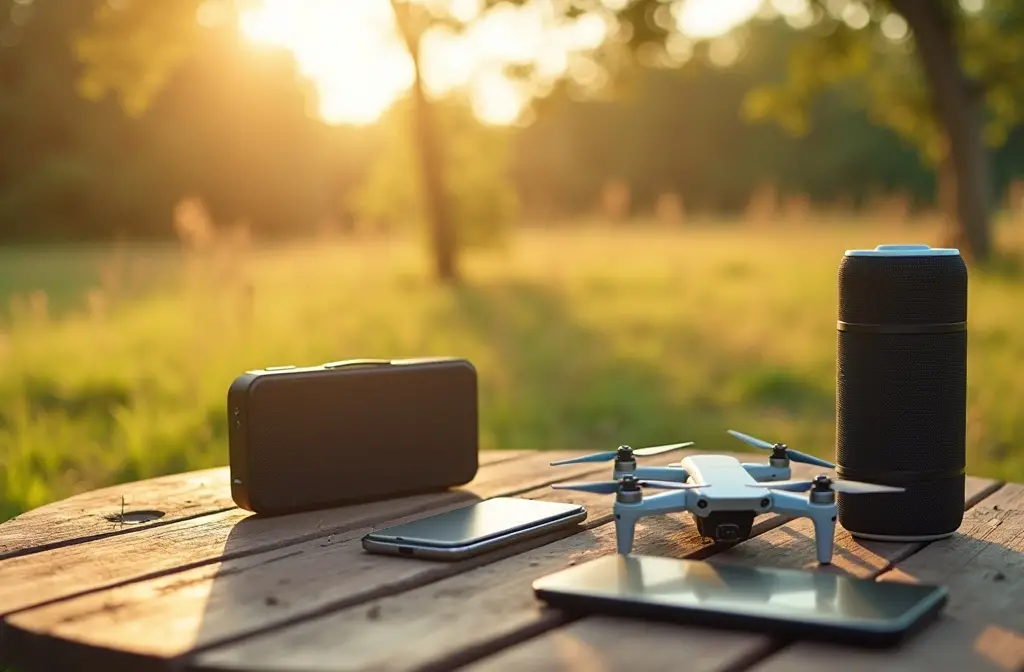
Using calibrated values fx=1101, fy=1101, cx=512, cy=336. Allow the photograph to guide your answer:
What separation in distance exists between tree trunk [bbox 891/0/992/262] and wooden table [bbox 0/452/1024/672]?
30.4 feet

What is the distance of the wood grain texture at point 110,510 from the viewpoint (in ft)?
5.22

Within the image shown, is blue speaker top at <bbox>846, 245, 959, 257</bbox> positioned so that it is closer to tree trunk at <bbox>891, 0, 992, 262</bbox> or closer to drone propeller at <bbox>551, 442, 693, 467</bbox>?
drone propeller at <bbox>551, 442, 693, 467</bbox>

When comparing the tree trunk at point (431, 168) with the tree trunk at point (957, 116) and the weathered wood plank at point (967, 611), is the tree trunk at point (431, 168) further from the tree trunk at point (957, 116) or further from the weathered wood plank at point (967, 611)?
the weathered wood plank at point (967, 611)

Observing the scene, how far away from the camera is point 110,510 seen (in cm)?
178

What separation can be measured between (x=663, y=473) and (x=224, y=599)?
64 cm

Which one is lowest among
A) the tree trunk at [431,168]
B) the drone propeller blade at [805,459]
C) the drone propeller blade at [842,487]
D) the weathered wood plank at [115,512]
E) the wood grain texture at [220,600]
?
the weathered wood plank at [115,512]

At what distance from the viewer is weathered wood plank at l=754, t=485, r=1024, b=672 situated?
100cm

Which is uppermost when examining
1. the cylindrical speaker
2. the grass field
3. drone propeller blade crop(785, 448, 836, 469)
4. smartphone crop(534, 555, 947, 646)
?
the cylindrical speaker

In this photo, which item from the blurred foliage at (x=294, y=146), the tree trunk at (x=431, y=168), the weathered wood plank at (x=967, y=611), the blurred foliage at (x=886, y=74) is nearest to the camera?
the weathered wood plank at (x=967, y=611)

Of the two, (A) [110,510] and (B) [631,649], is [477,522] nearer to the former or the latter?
(B) [631,649]

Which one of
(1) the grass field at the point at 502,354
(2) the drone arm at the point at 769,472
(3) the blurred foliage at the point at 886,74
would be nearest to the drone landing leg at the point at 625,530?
(2) the drone arm at the point at 769,472

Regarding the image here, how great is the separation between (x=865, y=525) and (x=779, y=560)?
18 centimetres

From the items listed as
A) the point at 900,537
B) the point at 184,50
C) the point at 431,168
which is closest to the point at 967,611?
the point at 900,537

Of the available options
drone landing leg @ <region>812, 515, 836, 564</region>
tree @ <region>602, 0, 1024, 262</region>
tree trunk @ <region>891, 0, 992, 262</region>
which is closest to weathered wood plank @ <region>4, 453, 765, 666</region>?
drone landing leg @ <region>812, 515, 836, 564</region>
